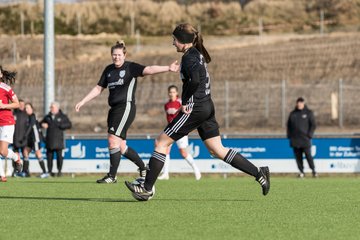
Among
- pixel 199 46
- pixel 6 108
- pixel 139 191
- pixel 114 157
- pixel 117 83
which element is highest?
pixel 199 46

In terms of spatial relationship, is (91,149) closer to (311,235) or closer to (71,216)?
(71,216)

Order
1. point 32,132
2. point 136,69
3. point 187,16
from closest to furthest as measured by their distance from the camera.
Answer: point 136,69, point 32,132, point 187,16

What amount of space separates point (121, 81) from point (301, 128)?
30.2 feet

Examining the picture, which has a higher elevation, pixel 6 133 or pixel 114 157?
pixel 6 133

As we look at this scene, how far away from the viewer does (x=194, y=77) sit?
10953mm

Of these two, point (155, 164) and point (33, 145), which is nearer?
point (155, 164)

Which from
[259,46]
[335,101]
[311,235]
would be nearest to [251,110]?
[335,101]

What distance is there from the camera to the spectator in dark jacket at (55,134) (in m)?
23.6

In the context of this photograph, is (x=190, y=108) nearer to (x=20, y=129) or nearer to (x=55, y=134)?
(x=55, y=134)

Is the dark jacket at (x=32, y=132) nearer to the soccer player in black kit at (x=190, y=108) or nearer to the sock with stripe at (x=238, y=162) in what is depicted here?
the soccer player in black kit at (x=190, y=108)

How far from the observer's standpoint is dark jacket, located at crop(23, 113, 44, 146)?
24.1 m

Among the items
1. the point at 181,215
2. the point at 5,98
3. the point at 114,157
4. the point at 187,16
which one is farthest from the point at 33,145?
the point at 187,16

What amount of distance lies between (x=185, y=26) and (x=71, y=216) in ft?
8.78

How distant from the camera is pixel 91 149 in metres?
25.0
